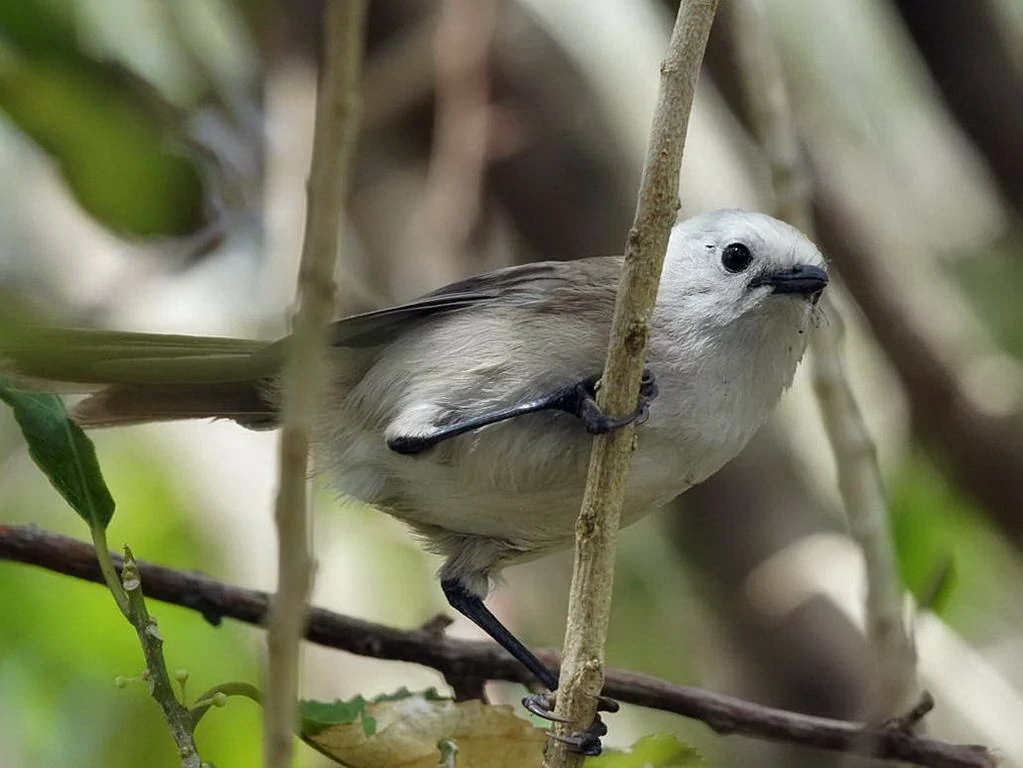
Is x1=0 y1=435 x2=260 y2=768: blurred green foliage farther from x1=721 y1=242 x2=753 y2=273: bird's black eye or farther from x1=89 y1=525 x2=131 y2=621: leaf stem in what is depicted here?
x1=721 y1=242 x2=753 y2=273: bird's black eye

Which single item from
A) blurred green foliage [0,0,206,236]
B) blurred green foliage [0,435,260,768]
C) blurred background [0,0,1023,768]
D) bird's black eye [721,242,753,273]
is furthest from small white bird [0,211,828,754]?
blurred green foliage [0,435,260,768]

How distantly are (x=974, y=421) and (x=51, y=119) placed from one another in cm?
235

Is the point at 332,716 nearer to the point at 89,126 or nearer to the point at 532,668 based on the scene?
the point at 532,668

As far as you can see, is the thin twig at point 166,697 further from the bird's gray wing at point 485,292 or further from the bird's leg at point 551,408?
the bird's gray wing at point 485,292

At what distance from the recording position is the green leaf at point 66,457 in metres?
1.72

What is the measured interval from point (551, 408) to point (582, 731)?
2.30 feet

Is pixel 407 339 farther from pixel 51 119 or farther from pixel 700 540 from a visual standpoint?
pixel 700 540

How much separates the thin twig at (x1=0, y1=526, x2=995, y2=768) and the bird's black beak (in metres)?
0.71

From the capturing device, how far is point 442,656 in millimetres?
2295

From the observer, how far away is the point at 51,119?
2182 mm

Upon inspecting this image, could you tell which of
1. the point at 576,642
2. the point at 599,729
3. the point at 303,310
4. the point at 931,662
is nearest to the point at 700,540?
the point at 931,662

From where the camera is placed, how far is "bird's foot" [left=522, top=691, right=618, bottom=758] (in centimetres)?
173

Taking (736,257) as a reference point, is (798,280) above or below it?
below

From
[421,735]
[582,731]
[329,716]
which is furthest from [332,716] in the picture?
[582,731]
